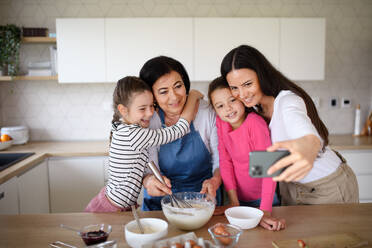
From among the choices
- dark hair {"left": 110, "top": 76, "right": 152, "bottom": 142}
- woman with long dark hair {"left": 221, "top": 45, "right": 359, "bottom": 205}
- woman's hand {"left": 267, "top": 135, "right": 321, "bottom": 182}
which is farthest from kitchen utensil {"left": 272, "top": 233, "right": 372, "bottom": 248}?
dark hair {"left": 110, "top": 76, "right": 152, "bottom": 142}

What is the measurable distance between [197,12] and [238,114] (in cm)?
194

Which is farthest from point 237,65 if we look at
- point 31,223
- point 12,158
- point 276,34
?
point 12,158

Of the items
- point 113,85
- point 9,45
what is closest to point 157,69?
point 113,85

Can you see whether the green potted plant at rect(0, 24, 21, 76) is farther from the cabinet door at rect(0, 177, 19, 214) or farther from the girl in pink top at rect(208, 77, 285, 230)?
the girl in pink top at rect(208, 77, 285, 230)

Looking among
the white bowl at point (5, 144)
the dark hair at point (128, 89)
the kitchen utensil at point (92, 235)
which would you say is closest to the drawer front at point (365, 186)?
the dark hair at point (128, 89)

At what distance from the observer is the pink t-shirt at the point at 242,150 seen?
4.89ft

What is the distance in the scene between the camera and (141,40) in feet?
9.01

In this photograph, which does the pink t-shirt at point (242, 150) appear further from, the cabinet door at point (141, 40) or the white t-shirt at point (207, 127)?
the cabinet door at point (141, 40)

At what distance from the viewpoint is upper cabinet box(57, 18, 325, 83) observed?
2.73 m

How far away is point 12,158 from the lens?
258 cm

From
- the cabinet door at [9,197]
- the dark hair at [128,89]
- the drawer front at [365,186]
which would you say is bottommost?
the drawer front at [365,186]

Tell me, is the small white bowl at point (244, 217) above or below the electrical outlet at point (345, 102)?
below

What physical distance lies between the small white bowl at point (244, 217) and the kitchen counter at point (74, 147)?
1.74 metres

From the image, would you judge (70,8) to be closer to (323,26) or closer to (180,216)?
(323,26)
